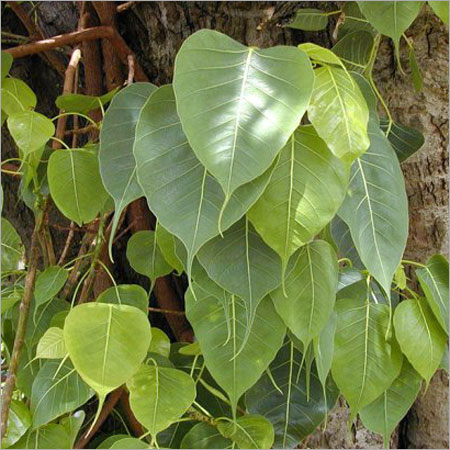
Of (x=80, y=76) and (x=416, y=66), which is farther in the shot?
(x=80, y=76)

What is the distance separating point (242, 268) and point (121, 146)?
0.66 feet

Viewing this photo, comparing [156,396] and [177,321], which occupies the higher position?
[156,396]

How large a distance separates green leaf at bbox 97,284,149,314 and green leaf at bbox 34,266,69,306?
64mm

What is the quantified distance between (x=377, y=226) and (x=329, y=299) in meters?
0.09

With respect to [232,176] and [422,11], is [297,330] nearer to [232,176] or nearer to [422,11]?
[232,176]

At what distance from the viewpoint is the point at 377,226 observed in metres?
0.69

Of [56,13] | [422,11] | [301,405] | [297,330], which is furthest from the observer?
[56,13]

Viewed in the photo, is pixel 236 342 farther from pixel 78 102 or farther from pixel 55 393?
pixel 78 102

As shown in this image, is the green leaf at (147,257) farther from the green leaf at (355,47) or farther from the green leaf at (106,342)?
the green leaf at (355,47)

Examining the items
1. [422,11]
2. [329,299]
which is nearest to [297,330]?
[329,299]

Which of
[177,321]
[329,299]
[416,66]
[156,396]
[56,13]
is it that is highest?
[56,13]

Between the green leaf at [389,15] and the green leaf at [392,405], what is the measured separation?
38cm

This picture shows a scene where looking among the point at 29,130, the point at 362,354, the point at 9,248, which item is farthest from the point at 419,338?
A: the point at 9,248

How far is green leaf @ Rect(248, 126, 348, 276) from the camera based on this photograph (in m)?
0.62
